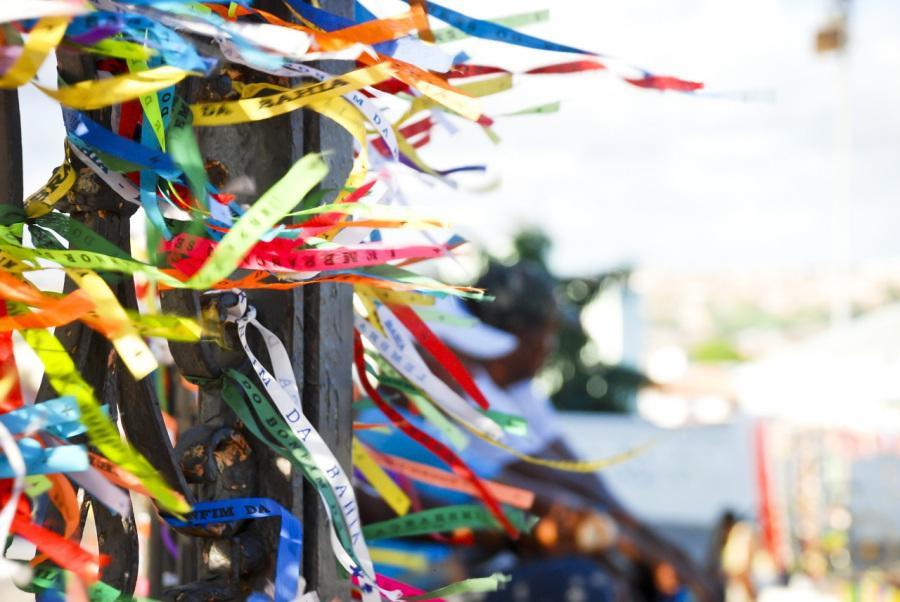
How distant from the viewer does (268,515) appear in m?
0.55

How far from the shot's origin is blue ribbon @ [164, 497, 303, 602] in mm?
526

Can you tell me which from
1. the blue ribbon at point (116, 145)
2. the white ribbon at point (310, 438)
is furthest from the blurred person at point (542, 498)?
the blue ribbon at point (116, 145)

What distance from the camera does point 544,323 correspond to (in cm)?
244

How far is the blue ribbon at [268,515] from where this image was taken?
0.53 metres

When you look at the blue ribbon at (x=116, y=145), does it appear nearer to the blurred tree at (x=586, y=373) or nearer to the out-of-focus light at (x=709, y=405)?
the blurred tree at (x=586, y=373)

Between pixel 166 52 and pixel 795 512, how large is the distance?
5154mm

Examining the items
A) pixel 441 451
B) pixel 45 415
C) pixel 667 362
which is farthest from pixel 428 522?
pixel 667 362

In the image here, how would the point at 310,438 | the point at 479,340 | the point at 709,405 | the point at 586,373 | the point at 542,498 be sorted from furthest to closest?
the point at 709,405 < the point at 586,373 < the point at 479,340 < the point at 542,498 < the point at 310,438

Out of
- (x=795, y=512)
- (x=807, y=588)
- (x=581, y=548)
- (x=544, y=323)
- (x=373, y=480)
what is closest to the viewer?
(x=373, y=480)

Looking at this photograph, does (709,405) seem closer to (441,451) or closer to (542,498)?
(542,498)

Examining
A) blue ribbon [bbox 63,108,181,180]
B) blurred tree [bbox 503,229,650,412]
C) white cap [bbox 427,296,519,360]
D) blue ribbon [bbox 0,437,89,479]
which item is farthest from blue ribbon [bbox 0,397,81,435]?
blurred tree [bbox 503,229,650,412]

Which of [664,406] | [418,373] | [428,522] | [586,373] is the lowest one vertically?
[664,406]

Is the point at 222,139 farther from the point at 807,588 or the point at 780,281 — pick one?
the point at 780,281

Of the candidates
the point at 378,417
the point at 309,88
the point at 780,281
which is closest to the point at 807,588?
the point at 378,417
